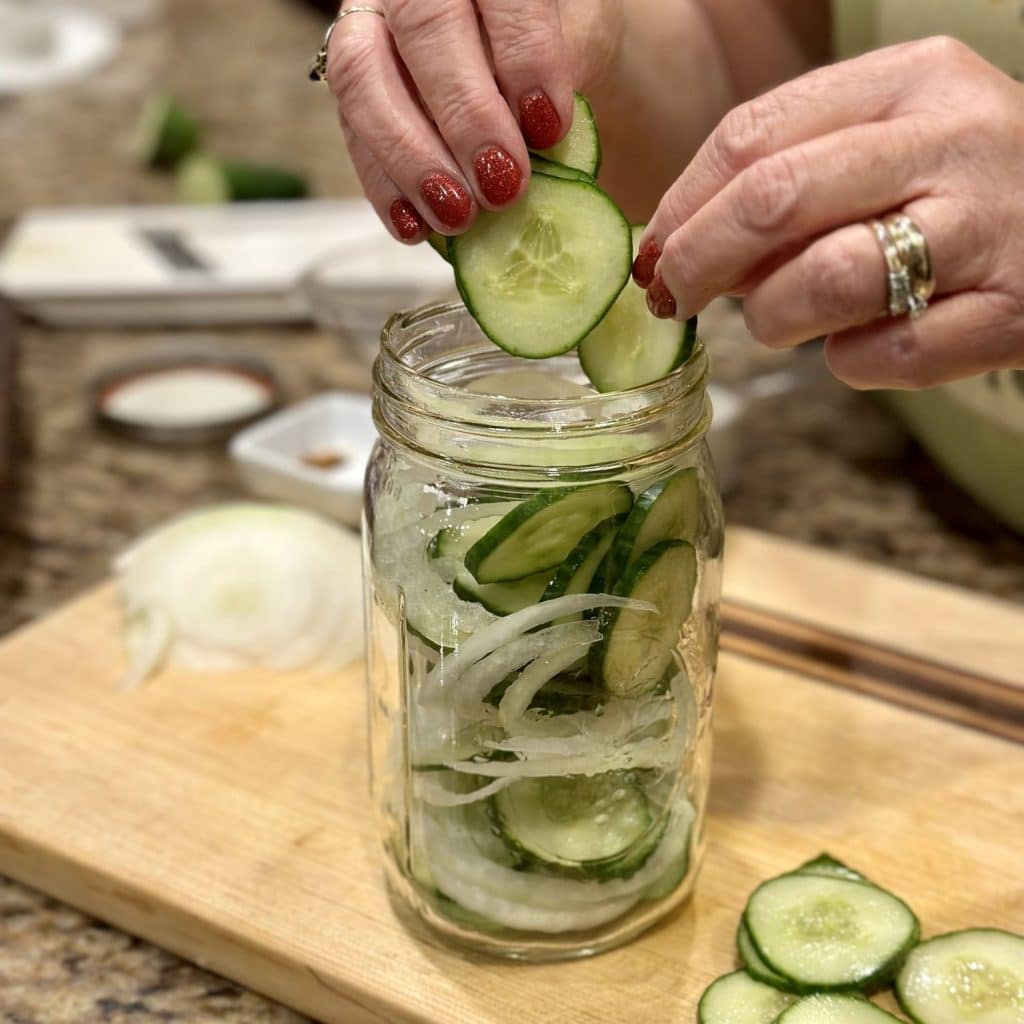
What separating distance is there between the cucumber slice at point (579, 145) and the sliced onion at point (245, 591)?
0.60 m

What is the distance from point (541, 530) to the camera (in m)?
0.85

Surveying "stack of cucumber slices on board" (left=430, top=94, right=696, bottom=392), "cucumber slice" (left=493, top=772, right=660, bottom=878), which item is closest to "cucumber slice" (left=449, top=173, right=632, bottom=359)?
"stack of cucumber slices on board" (left=430, top=94, right=696, bottom=392)

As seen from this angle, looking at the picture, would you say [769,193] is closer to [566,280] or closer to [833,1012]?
[566,280]

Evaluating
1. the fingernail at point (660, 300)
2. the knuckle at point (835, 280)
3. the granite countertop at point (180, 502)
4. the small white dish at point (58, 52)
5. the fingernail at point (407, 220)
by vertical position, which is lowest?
the granite countertop at point (180, 502)

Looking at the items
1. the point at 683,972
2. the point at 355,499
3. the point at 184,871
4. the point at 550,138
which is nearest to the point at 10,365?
the point at 355,499

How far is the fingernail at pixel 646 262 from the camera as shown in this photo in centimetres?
85

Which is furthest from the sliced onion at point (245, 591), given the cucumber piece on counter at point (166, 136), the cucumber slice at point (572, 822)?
the cucumber piece on counter at point (166, 136)

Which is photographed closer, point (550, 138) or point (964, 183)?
point (964, 183)

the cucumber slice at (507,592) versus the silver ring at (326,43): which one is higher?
the silver ring at (326,43)

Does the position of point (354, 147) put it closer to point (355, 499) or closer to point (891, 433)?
point (355, 499)

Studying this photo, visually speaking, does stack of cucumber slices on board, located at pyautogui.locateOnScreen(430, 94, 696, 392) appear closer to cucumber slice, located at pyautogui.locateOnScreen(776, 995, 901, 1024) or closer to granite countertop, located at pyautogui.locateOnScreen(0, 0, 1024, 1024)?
cucumber slice, located at pyautogui.locateOnScreen(776, 995, 901, 1024)

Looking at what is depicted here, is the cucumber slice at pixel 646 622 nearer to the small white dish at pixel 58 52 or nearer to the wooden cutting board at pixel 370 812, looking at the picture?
the wooden cutting board at pixel 370 812

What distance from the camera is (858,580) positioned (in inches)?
57.2

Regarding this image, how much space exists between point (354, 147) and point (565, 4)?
25 cm
